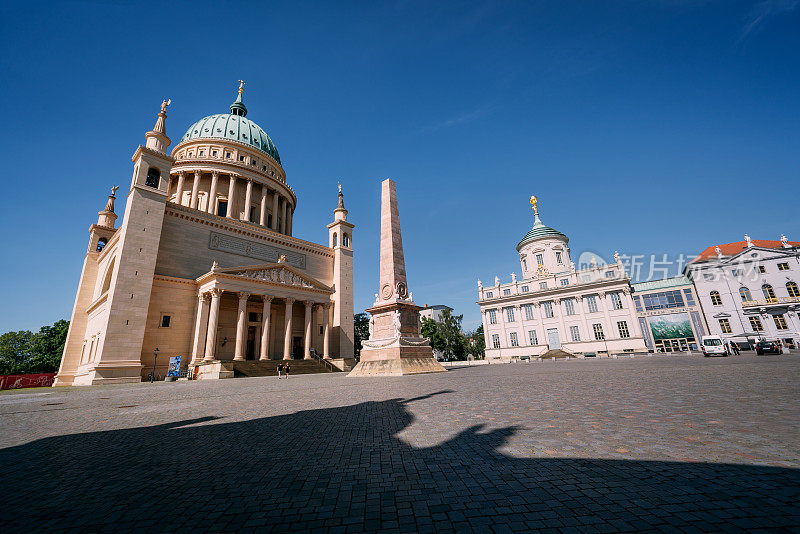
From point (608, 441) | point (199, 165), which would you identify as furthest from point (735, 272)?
point (199, 165)

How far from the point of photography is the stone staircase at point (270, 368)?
27.7 metres

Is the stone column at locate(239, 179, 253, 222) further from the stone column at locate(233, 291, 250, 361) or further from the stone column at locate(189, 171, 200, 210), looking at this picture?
the stone column at locate(233, 291, 250, 361)

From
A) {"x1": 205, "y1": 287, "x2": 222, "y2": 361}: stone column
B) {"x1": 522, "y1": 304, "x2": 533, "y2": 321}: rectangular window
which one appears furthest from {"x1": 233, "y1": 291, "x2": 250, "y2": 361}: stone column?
{"x1": 522, "y1": 304, "x2": 533, "y2": 321}: rectangular window

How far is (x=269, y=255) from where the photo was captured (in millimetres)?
40594

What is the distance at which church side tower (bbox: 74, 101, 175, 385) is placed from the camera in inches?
989

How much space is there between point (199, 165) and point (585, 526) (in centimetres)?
5356

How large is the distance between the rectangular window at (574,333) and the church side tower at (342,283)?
32.3 m

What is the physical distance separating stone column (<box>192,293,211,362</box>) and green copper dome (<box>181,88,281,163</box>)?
95.0 ft

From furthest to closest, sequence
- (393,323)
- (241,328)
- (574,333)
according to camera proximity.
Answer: (574,333) < (241,328) < (393,323)

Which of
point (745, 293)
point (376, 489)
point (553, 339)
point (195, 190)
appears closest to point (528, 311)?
point (553, 339)

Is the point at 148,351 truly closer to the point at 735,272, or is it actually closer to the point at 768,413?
the point at 768,413

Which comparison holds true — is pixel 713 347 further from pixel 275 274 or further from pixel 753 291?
pixel 275 274

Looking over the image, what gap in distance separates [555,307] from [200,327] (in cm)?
4713

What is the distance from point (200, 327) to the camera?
1183 inches
